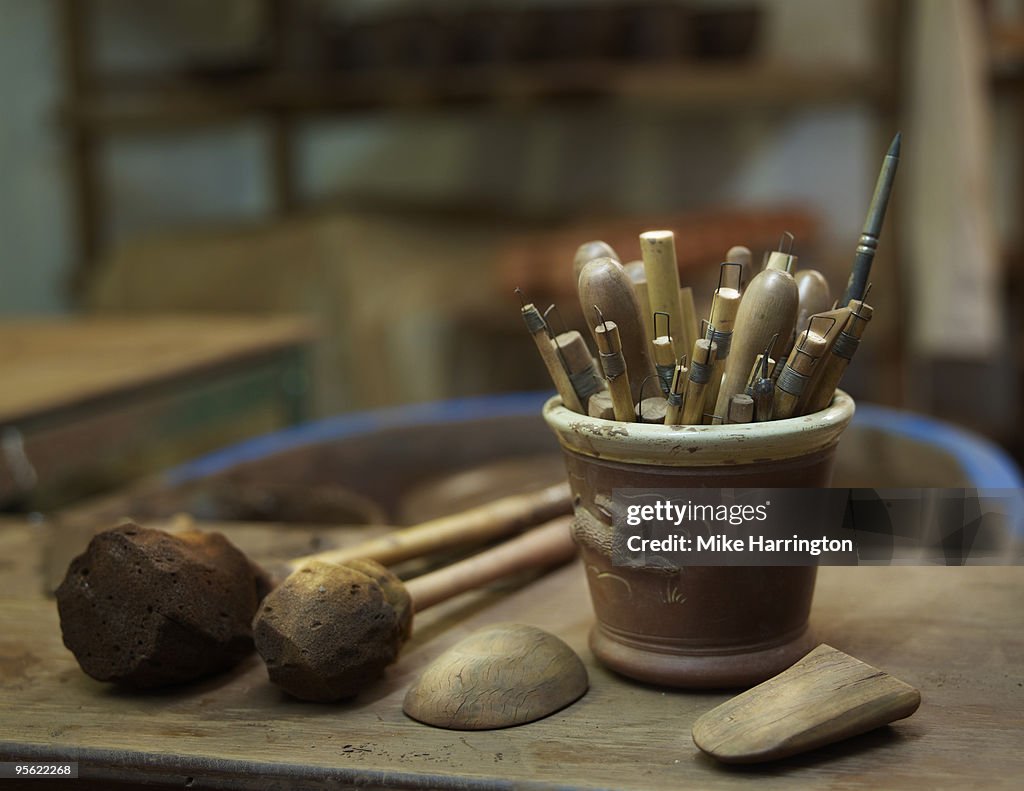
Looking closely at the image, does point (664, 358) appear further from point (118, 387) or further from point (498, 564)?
point (118, 387)

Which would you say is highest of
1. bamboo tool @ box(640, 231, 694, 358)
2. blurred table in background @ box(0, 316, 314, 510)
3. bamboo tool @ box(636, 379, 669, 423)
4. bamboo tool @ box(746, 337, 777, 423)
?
bamboo tool @ box(640, 231, 694, 358)

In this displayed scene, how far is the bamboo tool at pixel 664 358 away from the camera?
774mm

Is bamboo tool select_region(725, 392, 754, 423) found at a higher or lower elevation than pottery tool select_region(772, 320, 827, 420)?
lower

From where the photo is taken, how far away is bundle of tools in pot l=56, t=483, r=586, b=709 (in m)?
0.77

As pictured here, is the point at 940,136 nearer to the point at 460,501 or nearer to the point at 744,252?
the point at 460,501

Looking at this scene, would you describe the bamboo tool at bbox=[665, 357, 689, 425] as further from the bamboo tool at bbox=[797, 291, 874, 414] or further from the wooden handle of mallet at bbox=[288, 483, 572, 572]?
the wooden handle of mallet at bbox=[288, 483, 572, 572]

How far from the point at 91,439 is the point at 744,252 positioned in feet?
4.71

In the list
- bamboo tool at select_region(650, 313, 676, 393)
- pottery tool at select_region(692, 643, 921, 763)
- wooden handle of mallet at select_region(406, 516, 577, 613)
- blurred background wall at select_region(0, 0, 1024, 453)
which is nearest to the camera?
pottery tool at select_region(692, 643, 921, 763)

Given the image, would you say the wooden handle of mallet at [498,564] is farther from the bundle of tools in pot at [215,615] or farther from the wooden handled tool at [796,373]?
the wooden handled tool at [796,373]

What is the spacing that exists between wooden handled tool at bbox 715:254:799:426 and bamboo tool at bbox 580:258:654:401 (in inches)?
2.5

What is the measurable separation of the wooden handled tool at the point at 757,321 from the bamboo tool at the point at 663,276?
6 centimetres

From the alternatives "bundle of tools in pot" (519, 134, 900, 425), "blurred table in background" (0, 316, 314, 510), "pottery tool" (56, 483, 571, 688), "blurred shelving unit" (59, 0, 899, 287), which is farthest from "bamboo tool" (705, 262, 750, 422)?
"blurred shelving unit" (59, 0, 899, 287)
